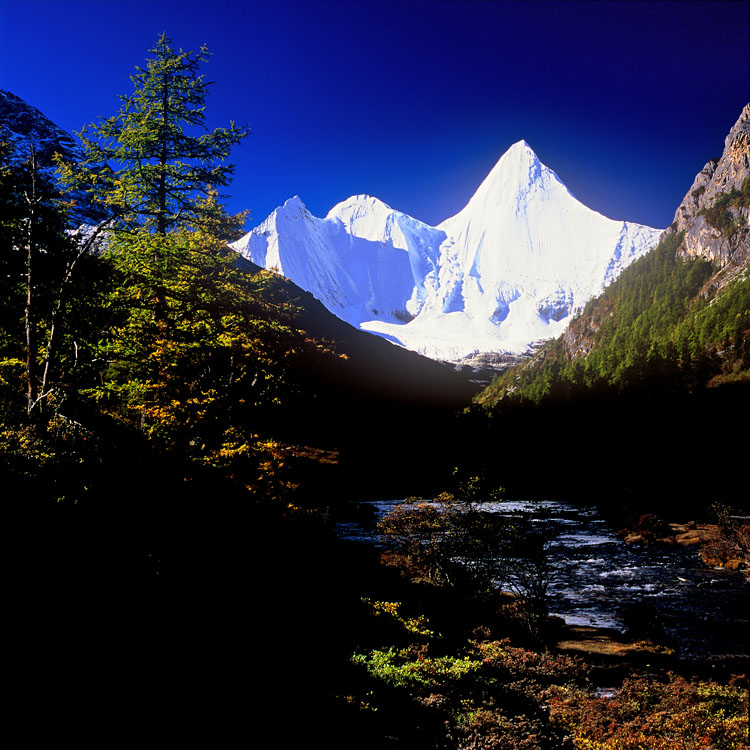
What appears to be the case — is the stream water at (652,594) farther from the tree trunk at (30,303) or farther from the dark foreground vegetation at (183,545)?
the tree trunk at (30,303)

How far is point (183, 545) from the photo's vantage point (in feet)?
37.9

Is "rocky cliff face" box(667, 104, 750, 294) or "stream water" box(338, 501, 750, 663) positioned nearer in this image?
"stream water" box(338, 501, 750, 663)

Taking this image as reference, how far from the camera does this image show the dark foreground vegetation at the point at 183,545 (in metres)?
8.17

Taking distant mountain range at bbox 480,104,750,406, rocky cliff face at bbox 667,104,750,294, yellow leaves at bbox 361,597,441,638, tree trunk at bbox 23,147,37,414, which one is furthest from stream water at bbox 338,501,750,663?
rocky cliff face at bbox 667,104,750,294

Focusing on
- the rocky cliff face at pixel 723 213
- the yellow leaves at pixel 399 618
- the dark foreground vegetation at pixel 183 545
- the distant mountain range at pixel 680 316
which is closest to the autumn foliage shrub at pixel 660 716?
the dark foreground vegetation at pixel 183 545

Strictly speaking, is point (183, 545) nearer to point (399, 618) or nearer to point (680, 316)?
point (399, 618)

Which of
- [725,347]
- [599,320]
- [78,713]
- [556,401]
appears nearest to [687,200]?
[599,320]

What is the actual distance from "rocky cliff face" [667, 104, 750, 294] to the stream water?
524 feet

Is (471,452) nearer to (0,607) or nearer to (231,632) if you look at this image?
(231,632)

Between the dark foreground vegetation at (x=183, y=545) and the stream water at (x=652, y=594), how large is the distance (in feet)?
10.5

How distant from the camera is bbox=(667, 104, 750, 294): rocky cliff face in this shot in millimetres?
155750

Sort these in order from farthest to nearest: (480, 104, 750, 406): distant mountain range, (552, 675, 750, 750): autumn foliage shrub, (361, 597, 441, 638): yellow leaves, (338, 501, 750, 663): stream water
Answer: (480, 104, 750, 406): distant mountain range → (338, 501, 750, 663): stream water → (361, 597, 441, 638): yellow leaves → (552, 675, 750, 750): autumn foliage shrub

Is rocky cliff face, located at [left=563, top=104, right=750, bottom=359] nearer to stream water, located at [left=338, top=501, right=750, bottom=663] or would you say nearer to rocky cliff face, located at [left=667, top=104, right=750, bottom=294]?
rocky cliff face, located at [left=667, top=104, right=750, bottom=294]

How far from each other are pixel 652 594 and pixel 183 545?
25256mm
